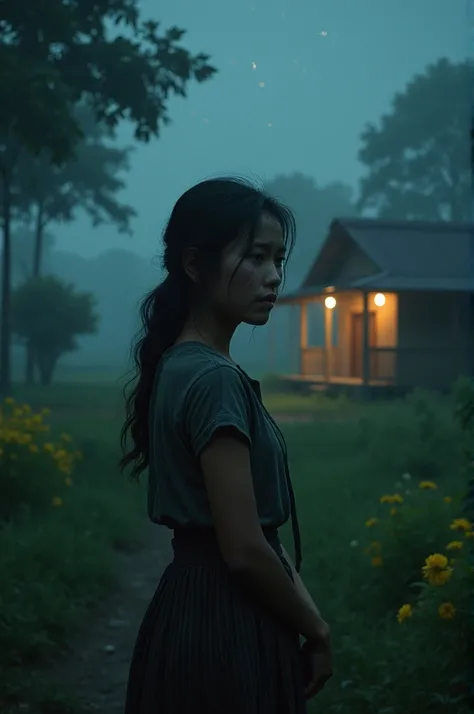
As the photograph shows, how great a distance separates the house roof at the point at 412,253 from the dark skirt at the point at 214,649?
12768mm

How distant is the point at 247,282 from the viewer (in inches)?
56.9

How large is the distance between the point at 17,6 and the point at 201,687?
435 cm

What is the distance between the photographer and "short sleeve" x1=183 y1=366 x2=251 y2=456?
128cm

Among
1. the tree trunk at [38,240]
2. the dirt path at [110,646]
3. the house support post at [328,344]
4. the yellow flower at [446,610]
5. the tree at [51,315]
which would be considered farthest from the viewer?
the house support post at [328,344]

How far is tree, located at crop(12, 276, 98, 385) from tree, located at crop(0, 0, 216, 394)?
5.40 meters

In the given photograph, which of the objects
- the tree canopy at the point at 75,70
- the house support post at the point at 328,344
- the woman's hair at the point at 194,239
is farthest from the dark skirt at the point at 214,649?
the house support post at the point at 328,344

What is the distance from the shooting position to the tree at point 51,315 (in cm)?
1132

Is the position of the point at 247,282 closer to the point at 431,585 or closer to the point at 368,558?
the point at 431,585

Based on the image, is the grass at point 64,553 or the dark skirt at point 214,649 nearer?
the dark skirt at point 214,649

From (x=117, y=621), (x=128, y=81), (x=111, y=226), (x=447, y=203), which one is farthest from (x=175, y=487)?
(x=447, y=203)

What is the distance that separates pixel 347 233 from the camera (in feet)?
51.1

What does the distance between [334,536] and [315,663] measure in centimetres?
431

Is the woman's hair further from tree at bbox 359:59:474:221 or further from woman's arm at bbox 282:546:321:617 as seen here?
tree at bbox 359:59:474:221

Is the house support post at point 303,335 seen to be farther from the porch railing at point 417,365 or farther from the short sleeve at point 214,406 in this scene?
the short sleeve at point 214,406
